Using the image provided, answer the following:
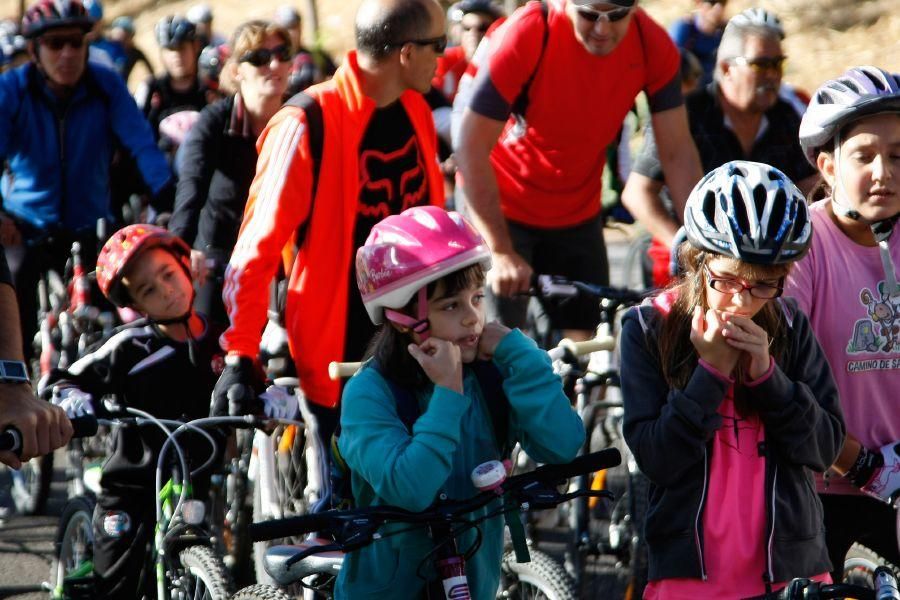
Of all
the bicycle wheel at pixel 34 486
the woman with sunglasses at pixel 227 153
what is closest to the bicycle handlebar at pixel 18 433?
the woman with sunglasses at pixel 227 153

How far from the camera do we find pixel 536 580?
5.34 meters

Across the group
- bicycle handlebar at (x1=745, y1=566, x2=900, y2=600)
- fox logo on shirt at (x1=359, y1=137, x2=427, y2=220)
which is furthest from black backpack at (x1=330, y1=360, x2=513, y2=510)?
fox logo on shirt at (x1=359, y1=137, x2=427, y2=220)

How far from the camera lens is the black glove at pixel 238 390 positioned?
16.9 feet

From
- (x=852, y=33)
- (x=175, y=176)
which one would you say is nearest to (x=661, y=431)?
(x=175, y=176)

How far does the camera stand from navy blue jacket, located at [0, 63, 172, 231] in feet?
27.1

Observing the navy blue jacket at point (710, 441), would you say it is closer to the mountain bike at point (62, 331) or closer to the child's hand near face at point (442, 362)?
the child's hand near face at point (442, 362)

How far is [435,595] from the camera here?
3.49 metres

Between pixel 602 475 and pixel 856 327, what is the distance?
7.41 feet

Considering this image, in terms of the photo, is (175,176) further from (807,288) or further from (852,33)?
(852,33)

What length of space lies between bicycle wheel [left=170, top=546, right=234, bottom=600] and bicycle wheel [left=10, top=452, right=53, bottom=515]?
2833mm

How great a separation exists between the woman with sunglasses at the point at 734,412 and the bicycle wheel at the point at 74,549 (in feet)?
9.83

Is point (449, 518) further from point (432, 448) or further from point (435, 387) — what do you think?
point (435, 387)

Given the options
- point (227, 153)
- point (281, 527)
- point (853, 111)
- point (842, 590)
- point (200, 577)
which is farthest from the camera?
point (227, 153)

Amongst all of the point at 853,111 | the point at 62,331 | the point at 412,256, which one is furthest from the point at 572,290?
the point at 62,331
